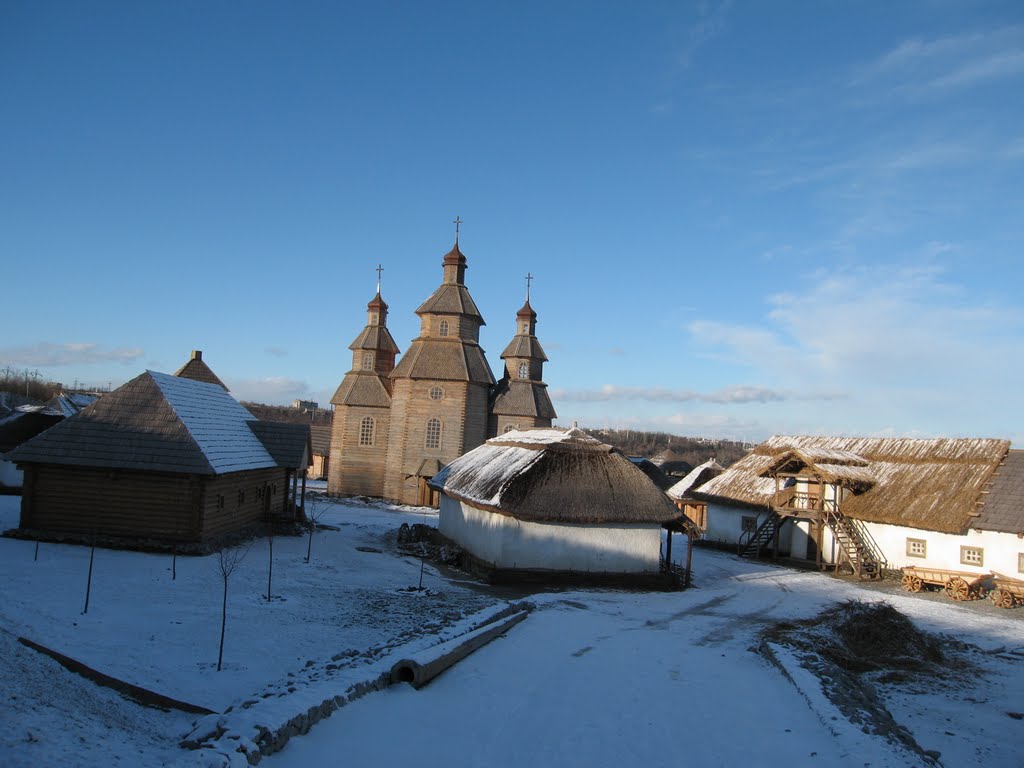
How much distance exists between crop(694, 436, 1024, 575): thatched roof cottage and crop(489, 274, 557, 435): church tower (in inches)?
511

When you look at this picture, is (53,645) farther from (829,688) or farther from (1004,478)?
(1004,478)

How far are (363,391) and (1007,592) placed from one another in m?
33.6

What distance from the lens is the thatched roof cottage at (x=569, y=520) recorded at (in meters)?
20.0

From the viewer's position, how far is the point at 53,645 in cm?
991

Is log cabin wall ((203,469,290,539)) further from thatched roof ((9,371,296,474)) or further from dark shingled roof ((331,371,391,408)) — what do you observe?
dark shingled roof ((331,371,391,408))

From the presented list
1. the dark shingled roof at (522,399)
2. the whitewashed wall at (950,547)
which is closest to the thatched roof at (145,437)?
the dark shingled roof at (522,399)

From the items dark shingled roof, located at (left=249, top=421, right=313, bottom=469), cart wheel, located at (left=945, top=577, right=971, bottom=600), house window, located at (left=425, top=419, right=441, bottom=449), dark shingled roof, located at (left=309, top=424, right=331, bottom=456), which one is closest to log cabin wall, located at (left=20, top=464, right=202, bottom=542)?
dark shingled roof, located at (left=249, top=421, right=313, bottom=469)

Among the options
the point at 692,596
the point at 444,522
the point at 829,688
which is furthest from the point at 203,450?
the point at 829,688

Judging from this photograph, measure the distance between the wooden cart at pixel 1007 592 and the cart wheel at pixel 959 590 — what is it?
2.13 feet

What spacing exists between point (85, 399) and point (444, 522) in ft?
103

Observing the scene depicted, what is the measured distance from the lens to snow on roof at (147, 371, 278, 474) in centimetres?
2125

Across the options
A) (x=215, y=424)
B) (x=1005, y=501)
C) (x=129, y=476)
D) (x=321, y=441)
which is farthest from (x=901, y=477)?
(x=321, y=441)

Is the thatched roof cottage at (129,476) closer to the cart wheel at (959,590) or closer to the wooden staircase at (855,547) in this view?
the wooden staircase at (855,547)

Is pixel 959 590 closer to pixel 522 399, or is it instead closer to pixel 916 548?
pixel 916 548
